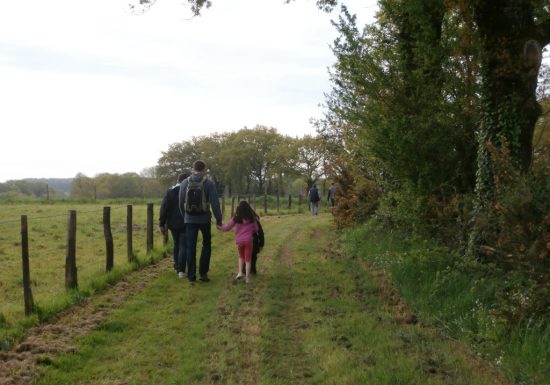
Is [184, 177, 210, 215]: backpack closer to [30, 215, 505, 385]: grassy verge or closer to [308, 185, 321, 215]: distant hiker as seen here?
[30, 215, 505, 385]: grassy verge

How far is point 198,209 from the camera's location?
9297 mm

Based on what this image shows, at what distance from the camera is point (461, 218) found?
8.38m

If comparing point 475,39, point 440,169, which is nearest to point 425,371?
point 440,169

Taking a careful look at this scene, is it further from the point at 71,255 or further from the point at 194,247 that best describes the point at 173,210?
the point at 71,255

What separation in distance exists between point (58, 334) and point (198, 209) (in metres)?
3.68

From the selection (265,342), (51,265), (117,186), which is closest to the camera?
(265,342)

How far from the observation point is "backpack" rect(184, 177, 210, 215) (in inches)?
365

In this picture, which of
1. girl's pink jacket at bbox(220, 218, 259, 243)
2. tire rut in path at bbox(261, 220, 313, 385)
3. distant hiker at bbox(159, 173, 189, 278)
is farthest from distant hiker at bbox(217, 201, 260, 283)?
distant hiker at bbox(159, 173, 189, 278)

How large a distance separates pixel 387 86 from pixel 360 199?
21.9 ft

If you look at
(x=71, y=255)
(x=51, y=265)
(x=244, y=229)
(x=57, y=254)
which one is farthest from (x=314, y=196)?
(x=71, y=255)

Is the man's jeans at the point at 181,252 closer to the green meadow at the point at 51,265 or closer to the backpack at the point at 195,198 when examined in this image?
the backpack at the point at 195,198

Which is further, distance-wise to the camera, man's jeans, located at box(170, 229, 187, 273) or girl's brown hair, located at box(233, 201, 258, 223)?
man's jeans, located at box(170, 229, 187, 273)

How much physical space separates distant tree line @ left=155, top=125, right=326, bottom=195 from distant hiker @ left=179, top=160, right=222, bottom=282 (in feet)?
171

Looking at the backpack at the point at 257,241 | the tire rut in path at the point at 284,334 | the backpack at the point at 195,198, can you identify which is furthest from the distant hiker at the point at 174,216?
the tire rut in path at the point at 284,334
